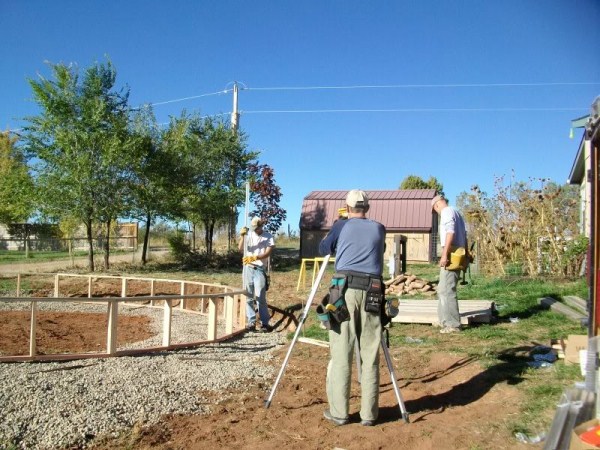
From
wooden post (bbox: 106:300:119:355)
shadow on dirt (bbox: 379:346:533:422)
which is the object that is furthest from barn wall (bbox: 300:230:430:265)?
shadow on dirt (bbox: 379:346:533:422)

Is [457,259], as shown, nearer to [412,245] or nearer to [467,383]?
[467,383]

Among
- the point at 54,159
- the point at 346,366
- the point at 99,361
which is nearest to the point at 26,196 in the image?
the point at 54,159

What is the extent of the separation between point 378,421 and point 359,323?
87 cm

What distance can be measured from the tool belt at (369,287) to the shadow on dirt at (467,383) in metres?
1.02

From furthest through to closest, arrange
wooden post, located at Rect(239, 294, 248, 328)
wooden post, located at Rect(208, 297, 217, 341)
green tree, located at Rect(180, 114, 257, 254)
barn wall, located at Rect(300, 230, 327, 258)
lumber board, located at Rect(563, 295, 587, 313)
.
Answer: barn wall, located at Rect(300, 230, 327, 258), green tree, located at Rect(180, 114, 257, 254), wooden post, located at Rect(239, 294, 248, 328), wooden post, located at Rect(208, 297, 217, 341), lumber board, located at Rect(563, 295, 587, 313)

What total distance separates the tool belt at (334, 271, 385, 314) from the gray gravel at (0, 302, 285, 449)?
1940 millimetres

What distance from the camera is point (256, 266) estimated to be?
9.83m

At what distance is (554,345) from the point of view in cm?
648

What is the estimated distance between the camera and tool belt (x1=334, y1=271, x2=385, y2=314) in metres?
4.57

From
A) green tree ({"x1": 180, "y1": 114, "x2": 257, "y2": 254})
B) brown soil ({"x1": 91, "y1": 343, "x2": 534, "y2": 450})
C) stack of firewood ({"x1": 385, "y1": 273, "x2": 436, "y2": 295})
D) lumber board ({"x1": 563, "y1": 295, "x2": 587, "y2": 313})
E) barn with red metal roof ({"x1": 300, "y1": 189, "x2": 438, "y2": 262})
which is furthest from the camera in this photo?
barn with red metal roof ({"x1": 300, "y1": 189, "x2": 438, "y2": 262})

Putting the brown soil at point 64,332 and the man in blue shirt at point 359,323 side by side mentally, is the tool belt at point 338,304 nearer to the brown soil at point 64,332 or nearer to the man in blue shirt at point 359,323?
the man in blue shirt at point 359,323

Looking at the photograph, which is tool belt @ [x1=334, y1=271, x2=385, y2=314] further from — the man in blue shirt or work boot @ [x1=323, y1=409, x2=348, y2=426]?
work boot @ [x1=323, y1=409, x2=348, y2=426]

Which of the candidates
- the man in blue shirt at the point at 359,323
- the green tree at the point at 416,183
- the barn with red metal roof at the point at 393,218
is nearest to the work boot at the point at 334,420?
the man in blue shirt at the point at 359,323

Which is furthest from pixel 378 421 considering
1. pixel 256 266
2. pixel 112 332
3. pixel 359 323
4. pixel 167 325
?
pixel 256 266
